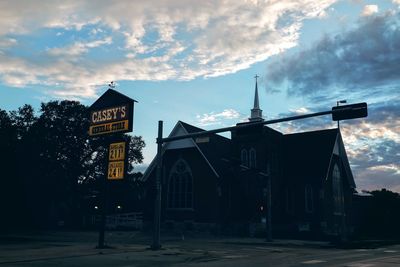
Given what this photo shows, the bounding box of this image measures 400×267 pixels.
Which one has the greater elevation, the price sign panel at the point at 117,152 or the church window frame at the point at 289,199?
the price sign panel at the point at 117,152

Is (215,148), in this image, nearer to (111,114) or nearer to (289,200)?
(289,200)

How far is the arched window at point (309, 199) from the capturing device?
48.7 meters

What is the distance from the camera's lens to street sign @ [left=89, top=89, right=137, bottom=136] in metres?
26.0

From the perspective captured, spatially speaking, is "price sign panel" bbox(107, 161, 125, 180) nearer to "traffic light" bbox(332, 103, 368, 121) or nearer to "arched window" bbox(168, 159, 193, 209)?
"traffic light" bbox(332, 103, 368, 121)

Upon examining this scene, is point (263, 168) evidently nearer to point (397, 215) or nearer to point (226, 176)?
point (226, 176)

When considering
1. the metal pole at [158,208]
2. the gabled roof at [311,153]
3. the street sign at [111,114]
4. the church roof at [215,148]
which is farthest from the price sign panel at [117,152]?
the gabled roof at [311,153]

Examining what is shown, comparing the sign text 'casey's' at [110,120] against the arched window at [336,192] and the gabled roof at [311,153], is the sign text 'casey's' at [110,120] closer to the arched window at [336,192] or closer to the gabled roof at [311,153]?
the gabled roof at [311,153]

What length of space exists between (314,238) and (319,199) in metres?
8.68

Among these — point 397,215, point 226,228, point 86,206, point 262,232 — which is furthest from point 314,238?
point 86,206

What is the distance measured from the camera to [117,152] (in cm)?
2622

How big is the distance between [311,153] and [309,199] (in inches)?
213

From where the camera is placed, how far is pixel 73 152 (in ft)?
191

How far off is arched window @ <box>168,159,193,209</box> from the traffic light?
29206 mm

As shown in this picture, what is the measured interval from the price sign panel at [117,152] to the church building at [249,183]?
17.9 meters
